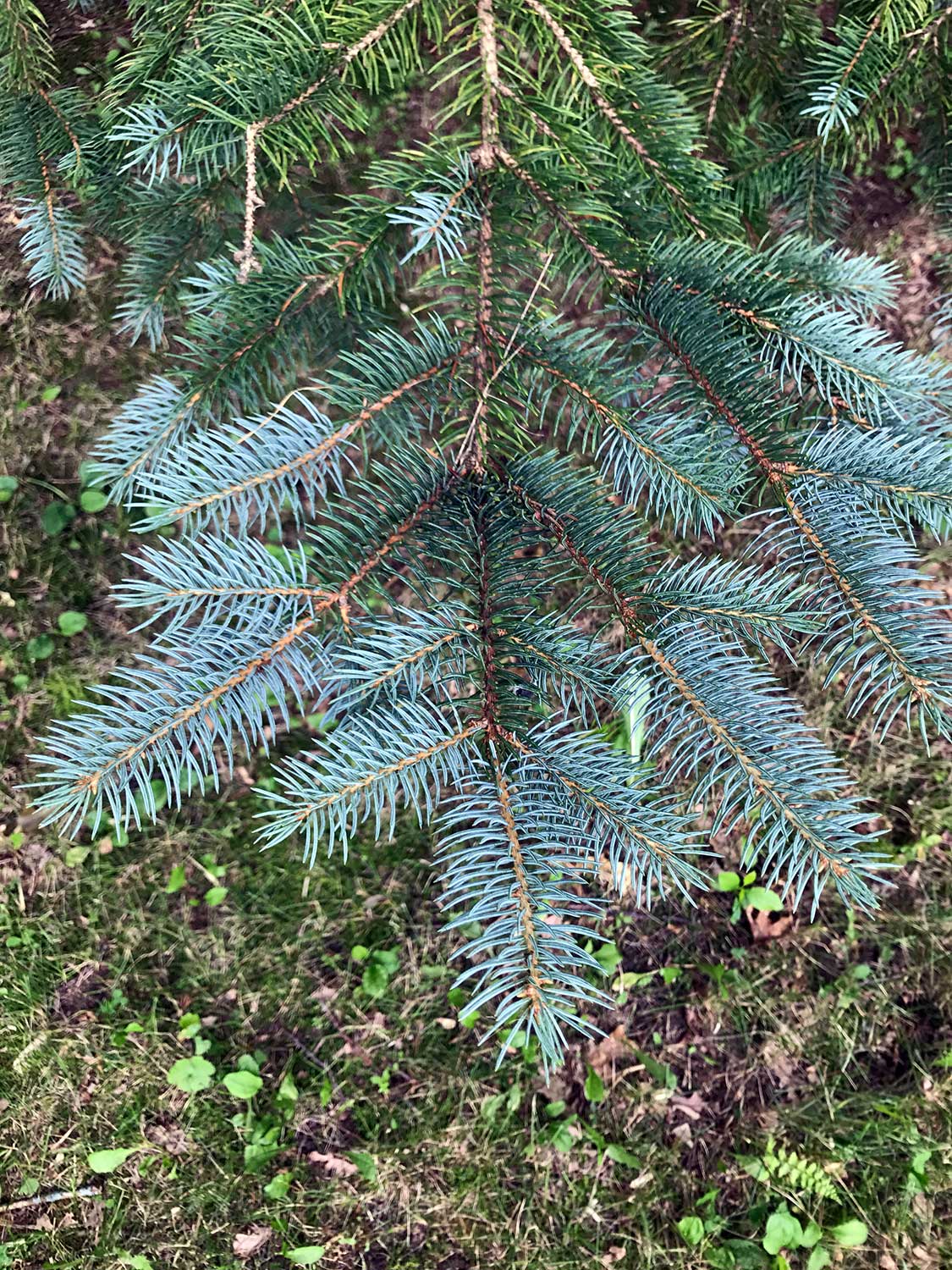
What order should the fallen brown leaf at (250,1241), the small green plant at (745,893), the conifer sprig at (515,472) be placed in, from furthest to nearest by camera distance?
the small green plant at (745,893)
the fallen brown leaf at (250,1241)
the conifer sprig at (515,472)

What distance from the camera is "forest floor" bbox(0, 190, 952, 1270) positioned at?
5.54ft

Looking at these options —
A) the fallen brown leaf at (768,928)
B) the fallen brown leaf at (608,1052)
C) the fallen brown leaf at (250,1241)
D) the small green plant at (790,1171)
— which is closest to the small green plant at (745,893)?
the fallen brown leaf at (768,928)

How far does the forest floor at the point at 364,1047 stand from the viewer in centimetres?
Answer: 169

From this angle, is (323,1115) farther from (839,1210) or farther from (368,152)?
(368,152)

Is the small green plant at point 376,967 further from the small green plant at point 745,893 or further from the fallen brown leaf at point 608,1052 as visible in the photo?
the small green plant at point 745,893

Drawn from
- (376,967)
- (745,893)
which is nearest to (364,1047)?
(376,967)

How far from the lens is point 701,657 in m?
0.81

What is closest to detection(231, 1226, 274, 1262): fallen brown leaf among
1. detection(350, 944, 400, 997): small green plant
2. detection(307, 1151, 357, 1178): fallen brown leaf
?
detection(307, 1151, 357, 1178): fallen brown leaf

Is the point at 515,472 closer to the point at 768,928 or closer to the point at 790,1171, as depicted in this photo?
the point at 768,928

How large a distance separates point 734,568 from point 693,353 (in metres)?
0.27

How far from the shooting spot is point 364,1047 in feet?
5.88

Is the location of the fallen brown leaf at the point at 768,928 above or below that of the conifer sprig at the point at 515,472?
below

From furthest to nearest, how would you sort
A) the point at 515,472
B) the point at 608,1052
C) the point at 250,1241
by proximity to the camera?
1. the point at 608,1052
2. the point at 250,1241
3. the point at 515,472

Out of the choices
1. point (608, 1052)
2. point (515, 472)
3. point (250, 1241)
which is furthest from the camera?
point (608, 1052)
